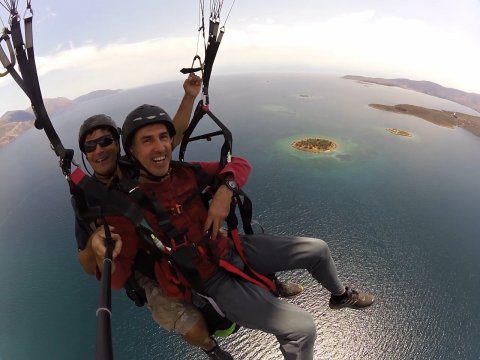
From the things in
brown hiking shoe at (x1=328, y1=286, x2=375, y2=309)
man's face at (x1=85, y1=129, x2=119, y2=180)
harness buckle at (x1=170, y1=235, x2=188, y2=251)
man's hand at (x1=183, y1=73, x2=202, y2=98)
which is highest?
man's hand at (x1=183, y1=73, x2=202, y2=98)

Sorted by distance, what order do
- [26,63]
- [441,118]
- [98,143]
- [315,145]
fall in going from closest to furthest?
[26,63] → [98,143] → [315,145] → [441,118]

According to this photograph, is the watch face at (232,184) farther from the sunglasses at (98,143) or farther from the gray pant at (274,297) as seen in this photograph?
the sunglasses at (98,143)

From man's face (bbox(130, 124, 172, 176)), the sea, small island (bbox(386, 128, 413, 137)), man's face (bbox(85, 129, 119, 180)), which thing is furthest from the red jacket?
small island (bbox(386, 128, 413, 137))

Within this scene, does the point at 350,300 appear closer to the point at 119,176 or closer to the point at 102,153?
the point at 119,176

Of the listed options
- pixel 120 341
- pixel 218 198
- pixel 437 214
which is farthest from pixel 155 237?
pixel 437 214

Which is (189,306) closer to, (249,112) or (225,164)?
(225,164)

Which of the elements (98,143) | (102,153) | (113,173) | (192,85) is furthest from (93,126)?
(192,85)

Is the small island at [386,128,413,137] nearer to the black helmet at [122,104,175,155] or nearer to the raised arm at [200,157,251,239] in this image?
the raised arm at [200,157,251,239]
